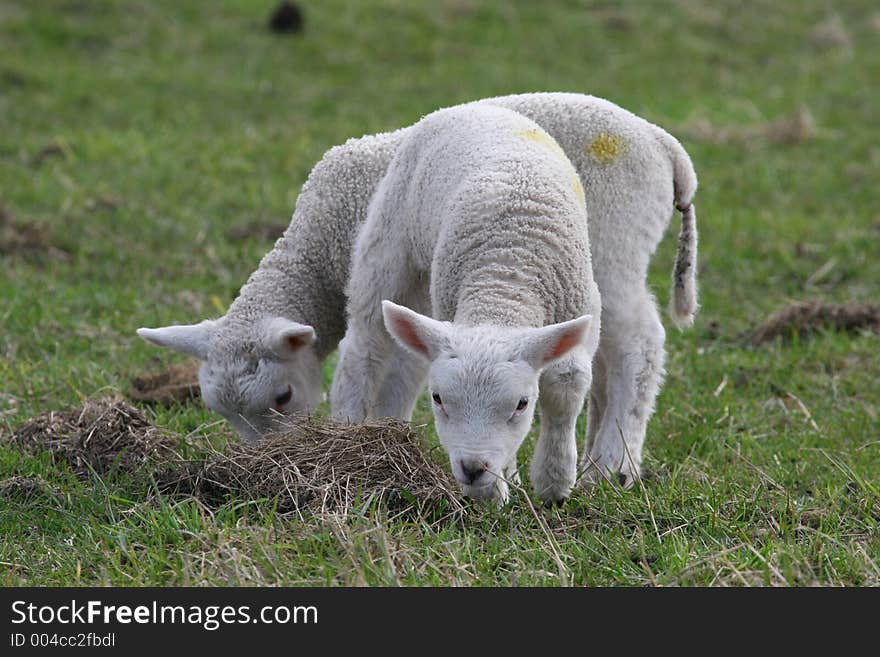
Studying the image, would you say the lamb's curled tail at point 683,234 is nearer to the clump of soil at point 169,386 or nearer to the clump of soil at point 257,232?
the clump of soil at point 169,386

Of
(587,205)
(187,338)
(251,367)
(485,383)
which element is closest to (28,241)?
(187,338)

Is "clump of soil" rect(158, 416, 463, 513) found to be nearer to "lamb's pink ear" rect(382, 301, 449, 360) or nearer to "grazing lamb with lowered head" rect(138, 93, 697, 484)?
"lamb's pink ear" rect(382, 301, 449, 360)

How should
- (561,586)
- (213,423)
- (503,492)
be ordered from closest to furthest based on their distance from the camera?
(561,586), (503,492), (213,423)

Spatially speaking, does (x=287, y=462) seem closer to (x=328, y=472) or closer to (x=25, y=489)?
(x=328, y=472)

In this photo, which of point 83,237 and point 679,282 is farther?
point 83,237

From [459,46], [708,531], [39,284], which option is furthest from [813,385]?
[459,46]

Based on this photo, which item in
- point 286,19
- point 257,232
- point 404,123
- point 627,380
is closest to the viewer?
point 627,380

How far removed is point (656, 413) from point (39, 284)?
13.4ft

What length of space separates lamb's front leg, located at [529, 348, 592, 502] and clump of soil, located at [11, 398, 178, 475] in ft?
4.85

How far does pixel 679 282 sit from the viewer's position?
620cm

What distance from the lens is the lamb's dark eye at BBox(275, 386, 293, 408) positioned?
5793mm

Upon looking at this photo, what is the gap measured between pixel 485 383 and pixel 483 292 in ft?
1.65

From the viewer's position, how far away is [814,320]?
8.02m

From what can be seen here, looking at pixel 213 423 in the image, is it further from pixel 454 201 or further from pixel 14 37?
pixel 14 37
